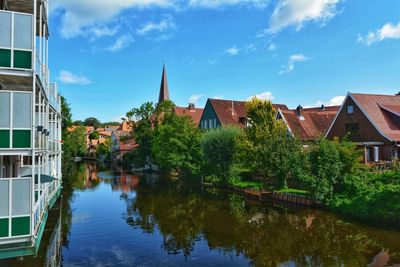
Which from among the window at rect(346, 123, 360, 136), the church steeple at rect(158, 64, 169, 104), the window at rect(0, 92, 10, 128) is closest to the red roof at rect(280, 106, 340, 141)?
the window at rect(346, 123, 360, 136)

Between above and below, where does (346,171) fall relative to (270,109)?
below

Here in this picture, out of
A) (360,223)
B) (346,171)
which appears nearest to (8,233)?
(360,223)

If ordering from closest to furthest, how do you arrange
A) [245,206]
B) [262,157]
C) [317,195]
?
[317,195]
[245,206]
[262,157]

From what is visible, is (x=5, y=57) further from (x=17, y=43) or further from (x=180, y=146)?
(x=180, y=146)

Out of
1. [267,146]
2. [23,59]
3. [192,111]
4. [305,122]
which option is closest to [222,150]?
[267,146]

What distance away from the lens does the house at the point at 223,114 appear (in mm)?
53500

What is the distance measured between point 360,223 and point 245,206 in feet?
30.6

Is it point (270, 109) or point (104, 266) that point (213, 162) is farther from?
point (104, 266)

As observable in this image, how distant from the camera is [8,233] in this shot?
1094 centimetres

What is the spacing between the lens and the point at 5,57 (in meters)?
11.3

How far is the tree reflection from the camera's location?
1689 centimetres

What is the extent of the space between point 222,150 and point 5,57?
2852 centimetres

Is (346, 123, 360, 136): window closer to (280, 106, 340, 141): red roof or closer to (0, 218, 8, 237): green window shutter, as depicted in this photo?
(280, 106, 340, 141): red roof

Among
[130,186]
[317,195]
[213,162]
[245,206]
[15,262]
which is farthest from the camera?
[130,186]
